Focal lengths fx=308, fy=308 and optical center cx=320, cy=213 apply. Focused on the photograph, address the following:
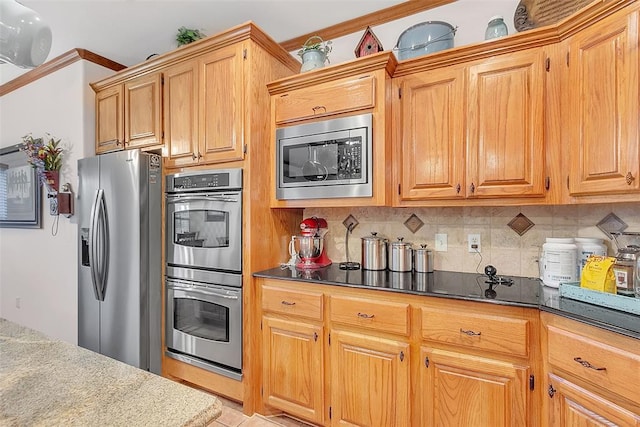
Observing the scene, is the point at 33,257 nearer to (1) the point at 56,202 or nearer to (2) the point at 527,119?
(1) the point at 56,202

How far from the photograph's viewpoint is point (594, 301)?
128cm

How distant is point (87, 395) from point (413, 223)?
6.16 feet

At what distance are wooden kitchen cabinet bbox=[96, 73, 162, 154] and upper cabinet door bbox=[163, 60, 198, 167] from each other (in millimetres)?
92

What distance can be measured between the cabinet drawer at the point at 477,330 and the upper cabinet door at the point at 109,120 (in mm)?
2639

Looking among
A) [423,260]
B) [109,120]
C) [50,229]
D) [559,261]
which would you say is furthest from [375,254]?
[50,229]

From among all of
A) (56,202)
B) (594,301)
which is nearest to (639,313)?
(594,301)

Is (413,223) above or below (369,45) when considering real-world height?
below

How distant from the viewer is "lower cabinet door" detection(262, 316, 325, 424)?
1.75 m

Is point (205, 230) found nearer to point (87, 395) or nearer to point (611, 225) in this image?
point (87, 395)

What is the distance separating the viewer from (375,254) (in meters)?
2.03

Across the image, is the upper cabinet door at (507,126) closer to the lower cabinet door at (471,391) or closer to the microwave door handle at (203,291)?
the lower cabinet door at (471,391)

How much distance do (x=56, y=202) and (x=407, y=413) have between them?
316cm

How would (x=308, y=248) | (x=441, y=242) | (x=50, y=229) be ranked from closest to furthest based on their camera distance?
(x=441, y=242), (x=308, y=248), (x=50, y=229)

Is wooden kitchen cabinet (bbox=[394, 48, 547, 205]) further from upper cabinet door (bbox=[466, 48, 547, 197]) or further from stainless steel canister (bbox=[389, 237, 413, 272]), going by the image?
stainless steel canister (bbox=[389, 237, 413, 272])
